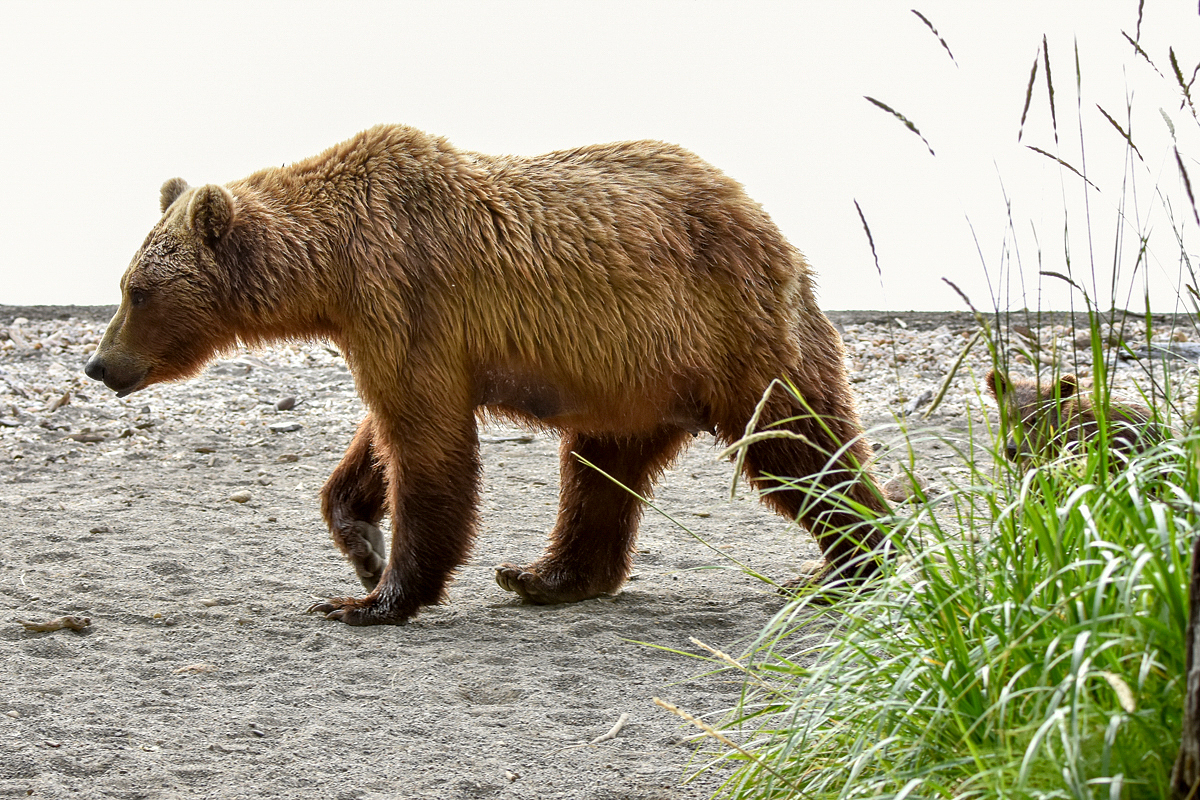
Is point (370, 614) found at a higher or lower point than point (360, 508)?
lower

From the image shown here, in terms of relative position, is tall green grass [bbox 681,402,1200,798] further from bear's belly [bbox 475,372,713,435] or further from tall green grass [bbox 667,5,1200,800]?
bear's belly [bbox 475,372,713,435]

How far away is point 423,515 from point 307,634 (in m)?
0.59

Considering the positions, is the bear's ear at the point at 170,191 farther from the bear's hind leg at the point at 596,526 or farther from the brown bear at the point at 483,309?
the bear's hind leg at the point at 596,526

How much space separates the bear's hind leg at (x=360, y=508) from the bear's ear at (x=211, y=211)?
91 centimetres

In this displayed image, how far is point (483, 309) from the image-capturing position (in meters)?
4.19

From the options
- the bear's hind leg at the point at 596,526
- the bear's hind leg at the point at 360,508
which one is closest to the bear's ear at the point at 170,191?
the bear's hind leg at the point at 360,508

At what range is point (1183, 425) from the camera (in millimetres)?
2838

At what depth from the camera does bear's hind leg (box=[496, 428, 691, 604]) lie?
181 inches

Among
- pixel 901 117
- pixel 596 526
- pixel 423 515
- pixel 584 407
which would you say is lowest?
pixel 596 526

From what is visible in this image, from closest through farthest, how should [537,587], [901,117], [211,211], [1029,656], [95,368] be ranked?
[1029,656] → [901,117] → [211,211] → [95,368] → [537,587]

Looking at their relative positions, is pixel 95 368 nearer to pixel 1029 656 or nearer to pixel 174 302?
pixel 174 302

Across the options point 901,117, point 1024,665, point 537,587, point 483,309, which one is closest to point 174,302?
point 483,309

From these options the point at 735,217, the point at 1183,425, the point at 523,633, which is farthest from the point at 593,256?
the point at 1183,425

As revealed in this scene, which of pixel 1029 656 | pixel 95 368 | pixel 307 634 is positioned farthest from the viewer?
pixel 95 368
